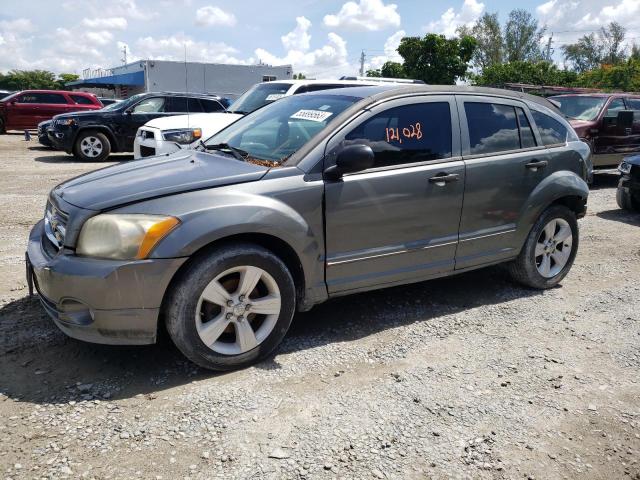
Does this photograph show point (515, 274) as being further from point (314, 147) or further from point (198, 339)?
point (198, 339)

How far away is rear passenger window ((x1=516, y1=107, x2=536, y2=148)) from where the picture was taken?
15.4 feet

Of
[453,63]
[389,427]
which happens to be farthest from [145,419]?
[453,63]

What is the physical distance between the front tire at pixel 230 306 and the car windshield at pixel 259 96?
20.8 feet

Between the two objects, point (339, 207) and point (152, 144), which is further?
point (152, 144)

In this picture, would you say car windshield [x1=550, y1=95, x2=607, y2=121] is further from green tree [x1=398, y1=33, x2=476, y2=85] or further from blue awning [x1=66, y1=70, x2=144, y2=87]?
blue awning [x1=66, y1=70, x2=144, y2=87]

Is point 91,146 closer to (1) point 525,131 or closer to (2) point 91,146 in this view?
(2) point 91,146

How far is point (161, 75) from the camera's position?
32562mm

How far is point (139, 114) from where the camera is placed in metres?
13.8

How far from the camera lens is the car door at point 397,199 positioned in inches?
145

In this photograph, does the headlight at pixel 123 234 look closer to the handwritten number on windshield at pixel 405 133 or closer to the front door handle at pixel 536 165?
the handwritten number on windshield at pixel 405 133

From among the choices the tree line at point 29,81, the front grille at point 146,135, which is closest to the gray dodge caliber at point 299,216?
the front grille at point 146,135

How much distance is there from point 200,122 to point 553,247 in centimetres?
617

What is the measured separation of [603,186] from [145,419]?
11067mm

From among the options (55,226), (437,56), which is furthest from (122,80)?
(55,226)
